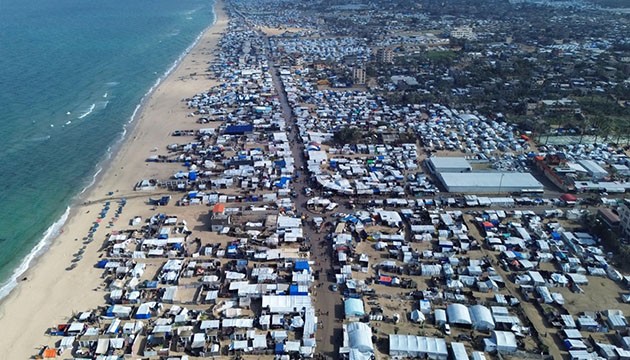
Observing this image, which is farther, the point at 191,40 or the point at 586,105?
the point at 191,40

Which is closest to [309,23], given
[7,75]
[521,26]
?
[521,26]

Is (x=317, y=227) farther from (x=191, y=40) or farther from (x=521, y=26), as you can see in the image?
(x=521, y=26)

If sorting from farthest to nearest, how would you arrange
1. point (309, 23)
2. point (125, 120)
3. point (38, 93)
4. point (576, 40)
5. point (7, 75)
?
1. point (309, 23)
2. point (576, 40)
3. point (7, 75)
4. point (38, 93)
5. point (125, 120)

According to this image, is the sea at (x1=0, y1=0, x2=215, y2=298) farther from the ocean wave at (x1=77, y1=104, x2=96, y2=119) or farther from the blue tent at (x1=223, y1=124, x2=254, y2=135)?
the blue tent at (x1=223, y1=124, x2=254, y2=135)

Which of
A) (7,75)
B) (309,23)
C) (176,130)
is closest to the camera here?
(176,130)

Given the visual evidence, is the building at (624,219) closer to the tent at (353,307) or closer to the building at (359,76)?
the tent at (353,307)

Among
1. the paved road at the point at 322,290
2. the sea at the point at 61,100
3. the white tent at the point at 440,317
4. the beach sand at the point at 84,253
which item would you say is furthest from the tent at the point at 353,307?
the sea at the point at 61,100
